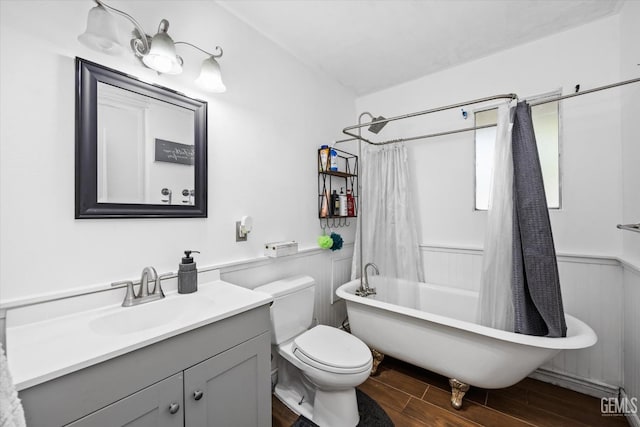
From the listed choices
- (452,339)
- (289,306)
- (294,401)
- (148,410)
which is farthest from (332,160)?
(148,410)

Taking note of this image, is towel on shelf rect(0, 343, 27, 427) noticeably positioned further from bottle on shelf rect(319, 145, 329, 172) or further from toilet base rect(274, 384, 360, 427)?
bottle on shelf rect(319, 145, 329, 172)

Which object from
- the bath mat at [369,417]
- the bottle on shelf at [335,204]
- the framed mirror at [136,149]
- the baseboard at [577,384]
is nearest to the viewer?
the framed mirror at [136,149]

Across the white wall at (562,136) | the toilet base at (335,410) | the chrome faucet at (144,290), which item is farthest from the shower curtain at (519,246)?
the chrome faucet at (144,290)

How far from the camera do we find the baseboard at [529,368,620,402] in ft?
5.70

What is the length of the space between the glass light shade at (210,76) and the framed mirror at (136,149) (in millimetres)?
118

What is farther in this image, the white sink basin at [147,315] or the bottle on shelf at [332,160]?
the bottle on shelf at [332,160]

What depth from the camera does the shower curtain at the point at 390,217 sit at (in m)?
2.27

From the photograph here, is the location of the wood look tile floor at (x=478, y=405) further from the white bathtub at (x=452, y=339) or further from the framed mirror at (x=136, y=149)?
the framed mirror at (x=136, y=149)

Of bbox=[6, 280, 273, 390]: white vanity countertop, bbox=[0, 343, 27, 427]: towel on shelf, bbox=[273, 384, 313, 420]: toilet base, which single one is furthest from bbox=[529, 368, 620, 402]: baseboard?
bbox=[0, 343, 27, 427]: towel on shelf

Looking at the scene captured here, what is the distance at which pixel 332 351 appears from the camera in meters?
1.51

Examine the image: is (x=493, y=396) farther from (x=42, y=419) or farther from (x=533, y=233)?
(x=42, y=419)

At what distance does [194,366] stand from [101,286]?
22.5 inches

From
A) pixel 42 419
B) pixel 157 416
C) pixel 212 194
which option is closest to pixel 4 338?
pixel 42 419

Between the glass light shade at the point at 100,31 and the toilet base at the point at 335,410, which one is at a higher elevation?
the glass light shade at the point at 100,31
